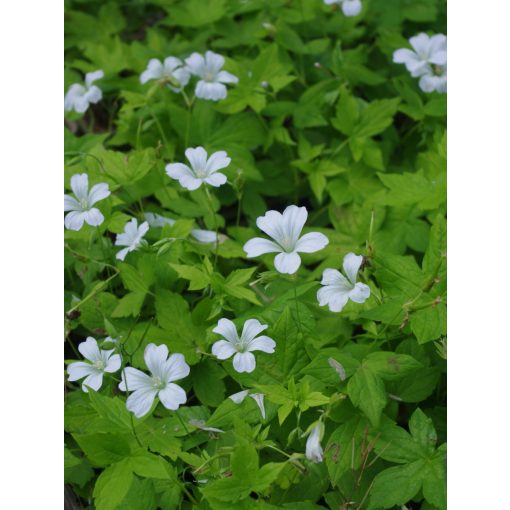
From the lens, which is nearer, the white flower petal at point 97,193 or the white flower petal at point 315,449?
the white flower petal at point 315,449

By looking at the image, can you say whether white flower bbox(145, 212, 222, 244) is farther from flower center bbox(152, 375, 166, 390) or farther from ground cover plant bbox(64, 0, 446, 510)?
flower center bbox(152, 375, 166, 390)

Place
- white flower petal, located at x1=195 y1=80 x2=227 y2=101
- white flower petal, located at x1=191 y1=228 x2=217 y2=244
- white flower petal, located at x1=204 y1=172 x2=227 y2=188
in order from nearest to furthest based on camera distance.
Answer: white flower petal, located at x1=204 y1=172 x2=227 y2=188, white flower petal, located at x1=191 y1=228 x2=217 y2=244, white flower petal, located at x1=195 y1=80 x2=227 y2=101

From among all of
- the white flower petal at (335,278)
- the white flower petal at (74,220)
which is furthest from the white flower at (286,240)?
the white flower petal at (74,220)

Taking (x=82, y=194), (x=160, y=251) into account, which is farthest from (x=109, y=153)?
(x=160, y=251)

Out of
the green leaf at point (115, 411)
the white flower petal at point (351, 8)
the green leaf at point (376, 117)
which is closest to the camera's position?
the green leaf at point (115, 411)

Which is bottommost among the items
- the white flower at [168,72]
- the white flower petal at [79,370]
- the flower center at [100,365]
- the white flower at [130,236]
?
the white flower petal at [79,370]

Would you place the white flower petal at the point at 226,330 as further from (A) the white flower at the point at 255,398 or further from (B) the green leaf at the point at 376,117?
(B) the green leaf at the point at 376,117

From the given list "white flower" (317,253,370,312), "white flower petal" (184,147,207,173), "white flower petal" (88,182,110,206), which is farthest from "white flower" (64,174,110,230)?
"white flower" (317,253,370,312)
